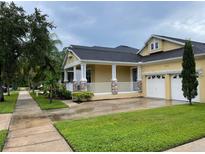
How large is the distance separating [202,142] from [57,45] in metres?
35.1

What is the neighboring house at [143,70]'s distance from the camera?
1576 cm

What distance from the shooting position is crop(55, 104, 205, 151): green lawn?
5.02 m

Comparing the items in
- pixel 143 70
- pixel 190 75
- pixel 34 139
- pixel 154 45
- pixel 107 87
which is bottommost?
pixel 34 139

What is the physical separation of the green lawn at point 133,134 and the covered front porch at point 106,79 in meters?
9.95

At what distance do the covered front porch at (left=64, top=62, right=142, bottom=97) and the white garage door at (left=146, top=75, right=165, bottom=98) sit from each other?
1030mm

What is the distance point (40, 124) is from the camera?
27.0 feet

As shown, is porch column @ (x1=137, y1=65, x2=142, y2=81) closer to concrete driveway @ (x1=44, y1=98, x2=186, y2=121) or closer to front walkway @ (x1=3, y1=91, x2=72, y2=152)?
concrete driveway @ (x1=44, y1=98, x2=186, y2=121)

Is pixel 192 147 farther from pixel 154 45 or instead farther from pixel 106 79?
pixel 154 45

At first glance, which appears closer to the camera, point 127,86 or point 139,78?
point 139,78

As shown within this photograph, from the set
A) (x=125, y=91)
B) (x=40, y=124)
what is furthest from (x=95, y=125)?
(x=125, y=91)

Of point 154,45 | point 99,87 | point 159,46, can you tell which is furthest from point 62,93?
point 159,46

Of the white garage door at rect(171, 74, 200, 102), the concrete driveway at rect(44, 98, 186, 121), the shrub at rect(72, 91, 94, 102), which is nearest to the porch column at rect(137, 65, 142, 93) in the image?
the white garage door at rect(171, 74, 200, 102)

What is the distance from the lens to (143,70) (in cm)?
1942

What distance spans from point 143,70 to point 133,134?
14.0 m
